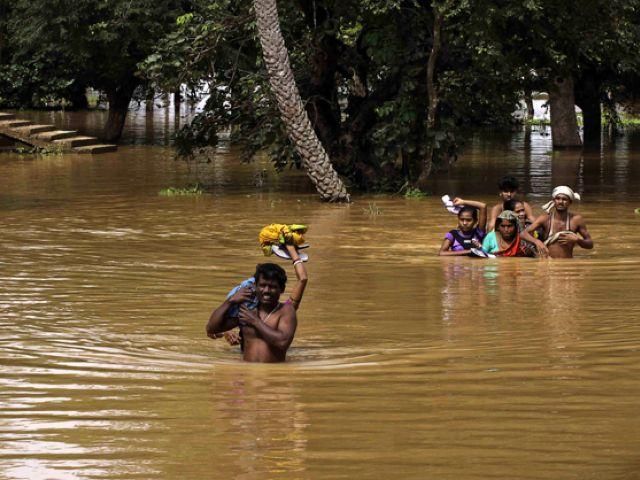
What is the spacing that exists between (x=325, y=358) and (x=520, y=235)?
5.42 m

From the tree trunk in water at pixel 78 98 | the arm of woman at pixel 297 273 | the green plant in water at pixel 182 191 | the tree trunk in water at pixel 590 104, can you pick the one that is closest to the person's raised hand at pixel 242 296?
the arm of woman at pixel 297 273

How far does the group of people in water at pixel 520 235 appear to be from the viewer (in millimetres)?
13547

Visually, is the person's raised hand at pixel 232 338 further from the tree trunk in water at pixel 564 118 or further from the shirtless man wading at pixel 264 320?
the tree trunk in water at pixel 564 118

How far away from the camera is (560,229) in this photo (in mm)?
13695

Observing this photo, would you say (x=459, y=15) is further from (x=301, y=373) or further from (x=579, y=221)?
(x=301, y=373)

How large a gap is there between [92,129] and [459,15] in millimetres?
23606

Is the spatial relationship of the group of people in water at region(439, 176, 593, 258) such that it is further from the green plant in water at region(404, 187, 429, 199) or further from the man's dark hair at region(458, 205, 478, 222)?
the green plant in water at region(404, 187, 429, 199)

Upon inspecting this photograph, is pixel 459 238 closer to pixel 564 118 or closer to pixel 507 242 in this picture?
pixel 507 242

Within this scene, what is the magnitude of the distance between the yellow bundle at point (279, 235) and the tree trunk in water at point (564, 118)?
25786mm

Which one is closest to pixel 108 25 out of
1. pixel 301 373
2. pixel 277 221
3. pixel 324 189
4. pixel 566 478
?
pixel 324 189

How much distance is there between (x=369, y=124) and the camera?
21.9m

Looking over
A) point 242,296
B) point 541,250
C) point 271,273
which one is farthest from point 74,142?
point 271,273

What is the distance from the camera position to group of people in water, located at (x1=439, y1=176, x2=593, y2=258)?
44.4 feet

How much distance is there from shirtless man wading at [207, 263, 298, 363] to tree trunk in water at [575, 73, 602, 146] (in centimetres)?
2895
